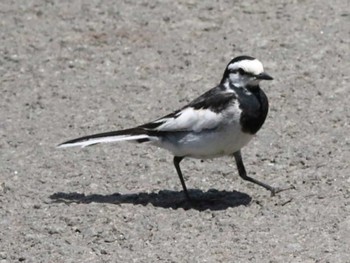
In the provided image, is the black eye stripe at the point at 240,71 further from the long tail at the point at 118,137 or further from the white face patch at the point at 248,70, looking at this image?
the long tail at the point at 118,137

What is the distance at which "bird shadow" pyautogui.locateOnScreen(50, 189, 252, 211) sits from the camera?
866cm

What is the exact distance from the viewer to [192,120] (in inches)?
336

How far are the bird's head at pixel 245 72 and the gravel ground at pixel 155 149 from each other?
0.89 meters

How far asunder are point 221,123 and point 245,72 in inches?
19.0

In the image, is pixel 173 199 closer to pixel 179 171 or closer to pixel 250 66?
pixel 179 171

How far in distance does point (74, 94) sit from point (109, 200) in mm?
2551

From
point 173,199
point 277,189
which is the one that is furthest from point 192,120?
point 277,189

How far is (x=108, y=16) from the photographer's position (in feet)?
42.3

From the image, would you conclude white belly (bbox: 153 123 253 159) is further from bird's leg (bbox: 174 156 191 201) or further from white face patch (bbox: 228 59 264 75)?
white face patch (bbox: 228 59 264 75)

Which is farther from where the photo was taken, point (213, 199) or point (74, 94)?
point (74, 94)

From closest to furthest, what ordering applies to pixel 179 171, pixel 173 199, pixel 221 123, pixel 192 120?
pixel 221 123, pixel 192 120, pixel 179 171, pixel 173 199

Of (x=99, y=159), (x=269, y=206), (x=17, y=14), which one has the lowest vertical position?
(x=17, y=14)

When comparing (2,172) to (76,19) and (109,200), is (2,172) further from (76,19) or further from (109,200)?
(76,19)

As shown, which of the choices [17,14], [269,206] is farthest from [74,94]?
[269,206]
